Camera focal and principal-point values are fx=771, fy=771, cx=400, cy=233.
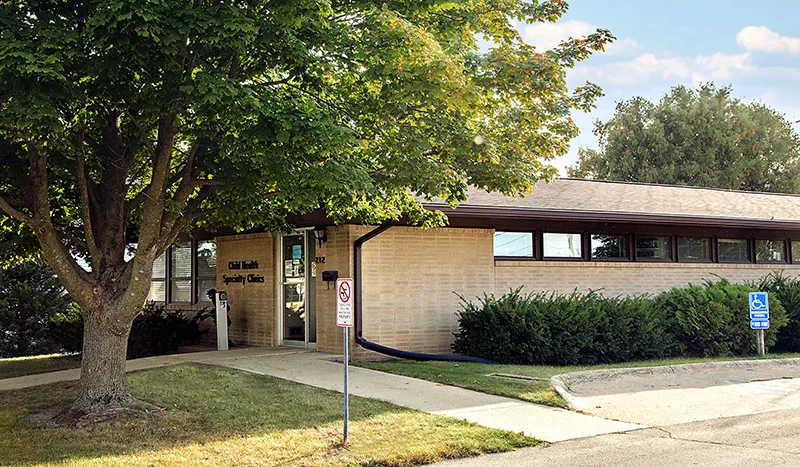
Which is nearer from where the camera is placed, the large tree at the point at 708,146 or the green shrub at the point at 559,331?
the green shrub at the point at 559,331

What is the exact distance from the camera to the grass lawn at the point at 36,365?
14434 mm

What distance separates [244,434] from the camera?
8422 millimetres

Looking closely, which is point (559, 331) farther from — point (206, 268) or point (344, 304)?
point (206, 268)

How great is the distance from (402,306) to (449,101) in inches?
Answer: 288

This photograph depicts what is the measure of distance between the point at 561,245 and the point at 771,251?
733 centimetres

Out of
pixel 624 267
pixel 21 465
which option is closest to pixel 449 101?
pixel 21 465

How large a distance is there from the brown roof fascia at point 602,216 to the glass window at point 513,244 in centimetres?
80

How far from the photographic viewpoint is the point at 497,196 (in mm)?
16734

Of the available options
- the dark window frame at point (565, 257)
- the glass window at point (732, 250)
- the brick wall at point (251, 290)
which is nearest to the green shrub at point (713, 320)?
the dark window frame at point (565, 257)

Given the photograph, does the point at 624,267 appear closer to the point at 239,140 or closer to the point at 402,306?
the point at 402,306

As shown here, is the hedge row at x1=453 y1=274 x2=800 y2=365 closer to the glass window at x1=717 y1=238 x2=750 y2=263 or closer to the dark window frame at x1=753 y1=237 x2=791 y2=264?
the glass window at x1=717 y1=238 x2=750 y2=263

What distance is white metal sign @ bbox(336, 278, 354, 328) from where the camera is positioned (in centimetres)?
837

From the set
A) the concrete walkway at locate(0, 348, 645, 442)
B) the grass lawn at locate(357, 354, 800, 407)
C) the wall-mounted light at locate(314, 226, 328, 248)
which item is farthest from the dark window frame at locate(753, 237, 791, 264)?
the concrete walkway at locate(0, 348, 645, 442)

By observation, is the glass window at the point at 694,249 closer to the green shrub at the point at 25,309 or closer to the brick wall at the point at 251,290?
the brick wall at the point at 251,290
